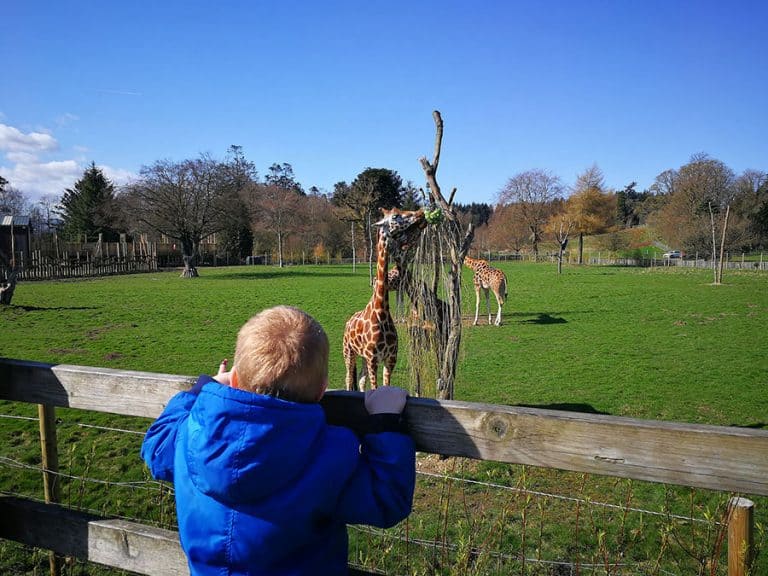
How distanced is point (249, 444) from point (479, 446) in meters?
0.83

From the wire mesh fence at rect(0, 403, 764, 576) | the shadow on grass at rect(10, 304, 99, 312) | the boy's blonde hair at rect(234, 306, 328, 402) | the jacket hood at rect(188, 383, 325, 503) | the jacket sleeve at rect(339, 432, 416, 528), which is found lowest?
the wire mesh fence at rect(0, 403, 764, 576)

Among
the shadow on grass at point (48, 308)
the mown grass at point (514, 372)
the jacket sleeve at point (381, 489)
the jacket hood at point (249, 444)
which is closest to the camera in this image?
the jacket hood at point (249, 444)

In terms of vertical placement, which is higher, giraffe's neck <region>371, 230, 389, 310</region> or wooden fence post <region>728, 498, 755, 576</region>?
giraffe's neck <region>371, 230, 389, 310</region>

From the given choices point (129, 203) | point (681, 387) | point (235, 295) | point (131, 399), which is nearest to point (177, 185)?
point (129, 203)

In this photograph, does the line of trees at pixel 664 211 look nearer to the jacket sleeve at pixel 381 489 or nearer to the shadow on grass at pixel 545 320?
the shadow on grass at pixel 545 320

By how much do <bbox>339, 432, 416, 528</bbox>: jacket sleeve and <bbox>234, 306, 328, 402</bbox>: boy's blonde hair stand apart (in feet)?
0.91

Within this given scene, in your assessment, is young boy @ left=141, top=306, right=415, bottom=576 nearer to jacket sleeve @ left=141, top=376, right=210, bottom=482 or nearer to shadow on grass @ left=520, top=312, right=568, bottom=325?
jacket sleeve @ left=141, top=376, right=210, bottom=482

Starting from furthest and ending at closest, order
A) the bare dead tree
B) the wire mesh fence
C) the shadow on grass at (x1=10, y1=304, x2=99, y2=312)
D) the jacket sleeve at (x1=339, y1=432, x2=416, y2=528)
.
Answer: the shadow on grass at (x1=10, y1=304, x2=99, y2=312)
the bare dead tree
the wire mesh fence
the jacket sleeve at (x1=339, y1=432, x2=416, y2=528)

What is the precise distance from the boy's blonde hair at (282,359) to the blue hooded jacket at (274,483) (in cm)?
9

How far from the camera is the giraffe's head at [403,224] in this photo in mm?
5957

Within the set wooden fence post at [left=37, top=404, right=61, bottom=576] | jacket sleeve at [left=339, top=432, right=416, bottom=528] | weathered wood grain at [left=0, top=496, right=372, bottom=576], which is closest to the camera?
jacket sleeve at [left=339, top=432, right=416, bottom=528]

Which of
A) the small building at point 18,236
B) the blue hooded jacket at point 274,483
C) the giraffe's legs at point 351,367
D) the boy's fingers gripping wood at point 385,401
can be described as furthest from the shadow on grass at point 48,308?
the boy's fingers gripping wood at point 385,401

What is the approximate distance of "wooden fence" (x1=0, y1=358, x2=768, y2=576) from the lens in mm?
1694

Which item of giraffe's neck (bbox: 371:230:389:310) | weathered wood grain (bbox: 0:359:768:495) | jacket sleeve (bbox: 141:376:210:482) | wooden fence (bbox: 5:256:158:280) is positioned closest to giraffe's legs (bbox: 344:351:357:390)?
giraffe's neck (bbox: 371:230:389:310)
